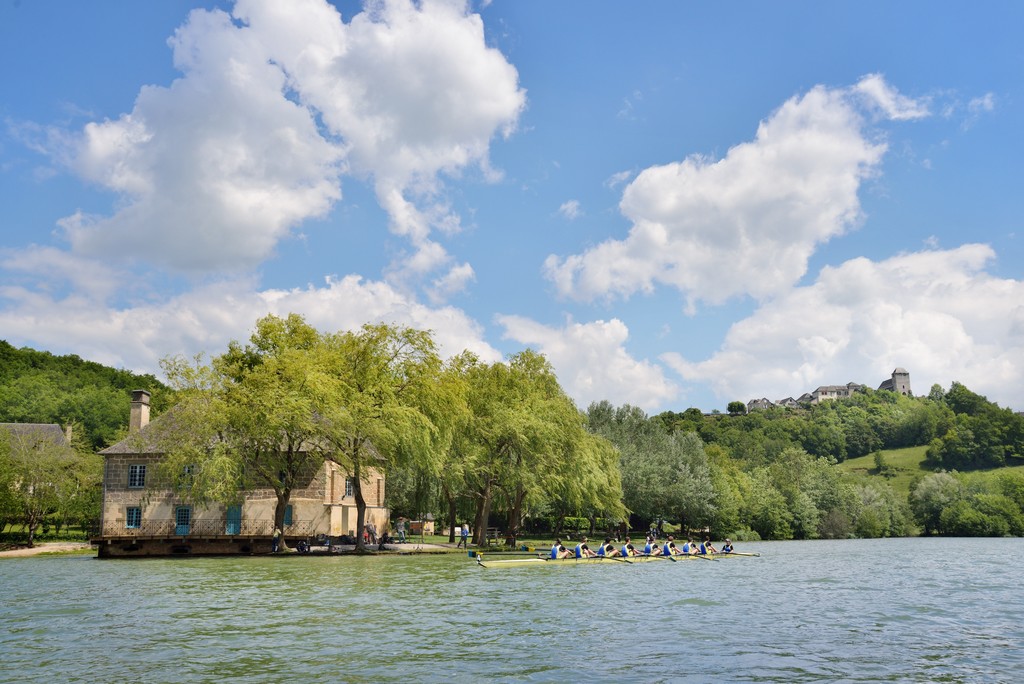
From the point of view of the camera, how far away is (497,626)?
68.4 ft

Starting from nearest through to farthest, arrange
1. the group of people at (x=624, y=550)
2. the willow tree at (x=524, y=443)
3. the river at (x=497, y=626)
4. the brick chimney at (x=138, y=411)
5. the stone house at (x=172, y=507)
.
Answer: the river at (x=497, y=626), the group of people at (x=624, y=550), the willow tree at (x=524, y=443), the stone house at (x=172, y=507), the brick chimney at (x=138, y=411)

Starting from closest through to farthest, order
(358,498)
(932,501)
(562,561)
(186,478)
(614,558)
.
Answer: (562,561) < (614,558) < (358,498) < (186,478) < (932,501)

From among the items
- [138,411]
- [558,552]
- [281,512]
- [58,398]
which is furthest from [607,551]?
[58,398]

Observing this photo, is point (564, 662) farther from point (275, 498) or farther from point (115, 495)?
point (115, 495)

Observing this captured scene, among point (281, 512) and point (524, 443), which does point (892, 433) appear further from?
point (281, 512)

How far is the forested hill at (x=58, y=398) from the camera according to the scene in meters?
103

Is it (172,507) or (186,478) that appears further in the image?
(172,507)

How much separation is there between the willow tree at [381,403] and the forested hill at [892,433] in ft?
282

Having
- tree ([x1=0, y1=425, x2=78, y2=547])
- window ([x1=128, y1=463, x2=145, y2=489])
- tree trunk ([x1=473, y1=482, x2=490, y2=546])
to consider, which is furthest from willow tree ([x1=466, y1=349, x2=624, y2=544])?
tree ([x1=0, y1=425, x2=78, y2=547])

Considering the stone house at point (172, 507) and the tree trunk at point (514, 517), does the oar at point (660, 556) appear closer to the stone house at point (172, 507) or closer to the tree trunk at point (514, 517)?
the tree trunk at point (514, 517)

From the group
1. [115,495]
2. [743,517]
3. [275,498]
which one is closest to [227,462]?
[275,498]

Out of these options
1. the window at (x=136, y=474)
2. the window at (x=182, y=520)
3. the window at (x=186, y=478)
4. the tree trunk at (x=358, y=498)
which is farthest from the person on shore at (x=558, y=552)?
the window at (x=136, y=474)

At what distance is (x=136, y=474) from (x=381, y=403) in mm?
19213

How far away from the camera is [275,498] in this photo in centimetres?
5294
